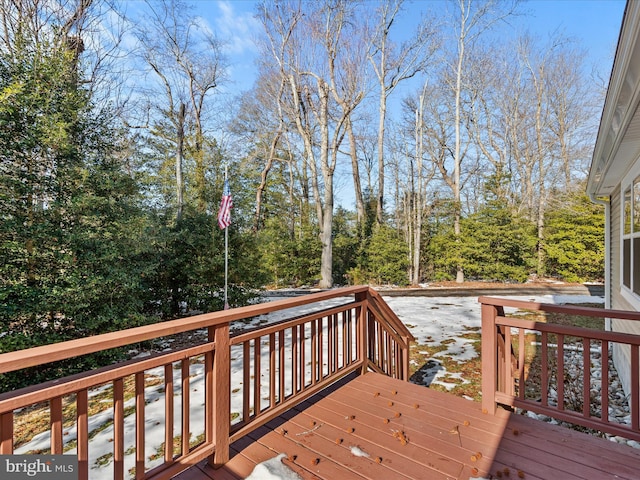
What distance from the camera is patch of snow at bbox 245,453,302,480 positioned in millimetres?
1713

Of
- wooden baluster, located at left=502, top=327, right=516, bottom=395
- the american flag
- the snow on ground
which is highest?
the american flag

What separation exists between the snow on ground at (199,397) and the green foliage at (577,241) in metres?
5.12

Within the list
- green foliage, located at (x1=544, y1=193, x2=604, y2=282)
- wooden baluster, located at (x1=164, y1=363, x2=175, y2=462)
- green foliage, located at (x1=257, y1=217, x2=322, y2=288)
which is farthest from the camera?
green foliage, located at (x1=257, y1=217, x2=322, y2=288)

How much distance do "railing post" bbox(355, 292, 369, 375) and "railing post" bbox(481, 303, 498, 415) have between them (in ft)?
3.41

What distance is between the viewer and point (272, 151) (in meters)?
15.2

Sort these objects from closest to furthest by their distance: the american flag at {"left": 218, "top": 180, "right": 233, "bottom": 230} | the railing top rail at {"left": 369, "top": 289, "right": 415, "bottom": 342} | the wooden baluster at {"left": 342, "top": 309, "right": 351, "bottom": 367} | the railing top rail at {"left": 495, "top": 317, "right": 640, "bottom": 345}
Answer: the railing top rail at {"left": 495, "top": 317, "right": 640, "bottom": 345} → the wooden baluster at {"left": 342, "top": 309, "right": 351, "bottom": 367} → the railing top rail at {"left": 369, "top": 289, "right": 415, "bottom": 342} → the american flag at {"left": 218, "top": 180, "right": 233, "bottom": 230}

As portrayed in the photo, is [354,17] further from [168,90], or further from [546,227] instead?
[546,227]

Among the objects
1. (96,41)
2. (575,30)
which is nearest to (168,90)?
(96,41)

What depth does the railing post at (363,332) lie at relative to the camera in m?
3.05

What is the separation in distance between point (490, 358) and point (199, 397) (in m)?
2.97

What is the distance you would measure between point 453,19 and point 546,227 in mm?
9904

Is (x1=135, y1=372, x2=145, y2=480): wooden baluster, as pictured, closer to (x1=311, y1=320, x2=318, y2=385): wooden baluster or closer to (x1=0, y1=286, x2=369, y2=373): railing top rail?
(x1=0, y1=286, x2=369, y2=373): railing top rail

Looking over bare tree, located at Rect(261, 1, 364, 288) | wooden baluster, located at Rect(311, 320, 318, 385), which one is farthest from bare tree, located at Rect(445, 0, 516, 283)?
wooden baluster, located at Rect(311, 320, 318, 385)

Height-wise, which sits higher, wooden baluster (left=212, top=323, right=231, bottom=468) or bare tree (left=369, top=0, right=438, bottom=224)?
bare tree (left=369, top=0, right=438, bottom=224)
